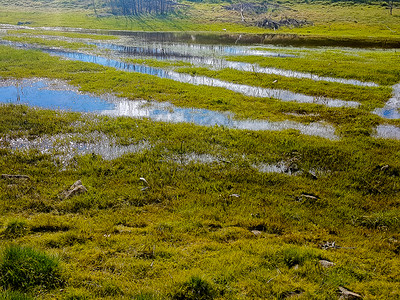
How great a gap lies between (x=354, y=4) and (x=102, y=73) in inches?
6012

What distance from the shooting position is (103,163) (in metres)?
13.6

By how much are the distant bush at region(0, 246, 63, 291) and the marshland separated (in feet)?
0.09

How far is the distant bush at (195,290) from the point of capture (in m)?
6.16

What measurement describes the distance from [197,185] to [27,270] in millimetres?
7361

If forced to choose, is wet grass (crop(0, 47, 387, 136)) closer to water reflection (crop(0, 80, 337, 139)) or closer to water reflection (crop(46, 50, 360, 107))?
water reflection (crop(0, 80, 337, 139))

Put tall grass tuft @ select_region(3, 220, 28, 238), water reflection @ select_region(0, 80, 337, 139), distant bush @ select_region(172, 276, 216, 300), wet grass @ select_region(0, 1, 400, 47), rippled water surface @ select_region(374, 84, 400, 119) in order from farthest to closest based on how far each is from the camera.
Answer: wet grass @ select_region(0, 1, 400, 47), rippled water surface @ select_region(374, 84, 400, 119), water reflection @ select_region(0, 80, 337, 139), tall grass tuft @ select_region(3, 220, 28, 238), distant bush @ select_region(172, 276, 216, 300)

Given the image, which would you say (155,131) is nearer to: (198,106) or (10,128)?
(198,106)

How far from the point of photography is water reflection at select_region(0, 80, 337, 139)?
19.8 meters

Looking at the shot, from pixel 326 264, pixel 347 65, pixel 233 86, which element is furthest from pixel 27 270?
pixel 347 65

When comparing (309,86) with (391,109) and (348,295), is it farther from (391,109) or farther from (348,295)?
(348,295)

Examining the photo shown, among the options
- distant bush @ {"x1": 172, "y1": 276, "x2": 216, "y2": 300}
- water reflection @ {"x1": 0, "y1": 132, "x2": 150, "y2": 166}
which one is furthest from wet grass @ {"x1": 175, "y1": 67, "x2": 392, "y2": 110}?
distant bush @ {"x1": 172, "y1": 276, "x2": 216, "y2": 300}

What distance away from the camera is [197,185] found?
1227 cm

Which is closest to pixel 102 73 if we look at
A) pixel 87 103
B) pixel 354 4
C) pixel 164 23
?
pixel 87 103

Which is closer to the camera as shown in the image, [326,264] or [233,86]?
[326,264]
